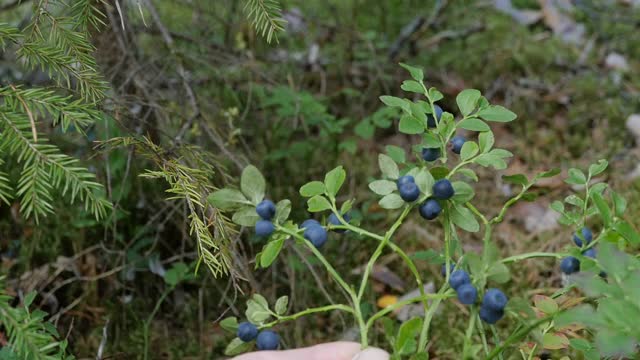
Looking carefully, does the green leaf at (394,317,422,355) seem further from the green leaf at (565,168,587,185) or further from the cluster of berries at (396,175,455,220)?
the green leaf at (565,168,587,185)

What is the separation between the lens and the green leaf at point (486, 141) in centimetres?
105

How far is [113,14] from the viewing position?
1.83 metres

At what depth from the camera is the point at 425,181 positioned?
3.12 feet

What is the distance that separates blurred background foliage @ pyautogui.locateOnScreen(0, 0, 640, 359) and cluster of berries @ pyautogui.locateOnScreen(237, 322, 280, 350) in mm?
109

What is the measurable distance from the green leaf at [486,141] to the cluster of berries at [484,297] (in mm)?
251

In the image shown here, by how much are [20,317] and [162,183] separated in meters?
1.09

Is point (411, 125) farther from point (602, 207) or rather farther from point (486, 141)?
point (602, 207)

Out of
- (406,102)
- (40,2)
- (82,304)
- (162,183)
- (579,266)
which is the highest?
(40,2)

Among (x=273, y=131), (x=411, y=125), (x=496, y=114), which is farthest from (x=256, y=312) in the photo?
(x=273, y=131)

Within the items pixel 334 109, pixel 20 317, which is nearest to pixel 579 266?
pixel 20 317

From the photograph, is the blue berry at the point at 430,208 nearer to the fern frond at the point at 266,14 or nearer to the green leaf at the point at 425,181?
the green leaf at the point at 425,181

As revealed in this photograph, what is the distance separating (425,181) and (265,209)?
218 millimetres

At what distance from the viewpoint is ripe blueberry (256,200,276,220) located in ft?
3.06

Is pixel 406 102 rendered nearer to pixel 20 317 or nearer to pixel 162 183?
pixel 20 317
